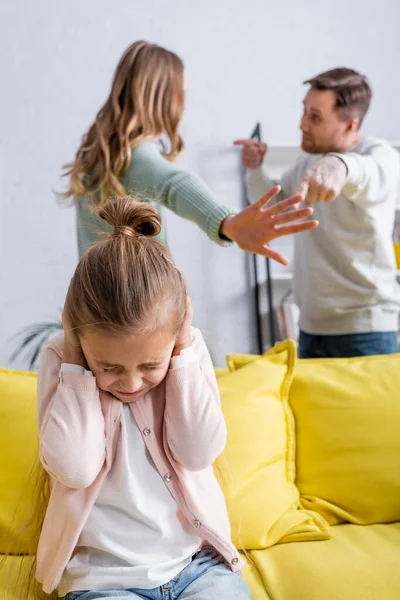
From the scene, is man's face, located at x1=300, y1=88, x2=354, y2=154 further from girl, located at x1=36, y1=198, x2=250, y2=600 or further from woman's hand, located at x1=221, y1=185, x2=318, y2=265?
girl, located at x1=36, y1=198, x2=250, y2=600

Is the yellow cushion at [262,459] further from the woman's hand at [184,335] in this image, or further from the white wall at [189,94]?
the white wall at [189,94]

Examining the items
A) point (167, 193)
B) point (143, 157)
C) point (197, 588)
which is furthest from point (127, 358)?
point (143, 157)

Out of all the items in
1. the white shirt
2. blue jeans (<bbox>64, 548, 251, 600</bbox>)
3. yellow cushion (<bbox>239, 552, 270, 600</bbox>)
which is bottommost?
yellow cushion (<bbox>239, 552, 270, 600</bbox>)

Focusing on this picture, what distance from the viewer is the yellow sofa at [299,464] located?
4.16ft

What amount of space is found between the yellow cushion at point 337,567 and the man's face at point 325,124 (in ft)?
3.97

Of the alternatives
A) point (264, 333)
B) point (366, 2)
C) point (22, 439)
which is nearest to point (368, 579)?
point (22, 439)

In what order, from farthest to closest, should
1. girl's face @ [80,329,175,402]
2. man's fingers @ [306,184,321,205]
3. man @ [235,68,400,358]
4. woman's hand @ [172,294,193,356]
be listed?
1. man @ [235,68,400,358]
2. man's fingers @ [306,184,321,205]
3. woman's hand @ [172,294,193,356]
4. girl's face @ [80,329,175,402]

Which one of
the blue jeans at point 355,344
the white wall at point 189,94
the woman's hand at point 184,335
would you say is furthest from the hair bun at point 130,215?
the white wall at point 189,94

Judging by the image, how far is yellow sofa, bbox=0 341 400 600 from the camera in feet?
4.16

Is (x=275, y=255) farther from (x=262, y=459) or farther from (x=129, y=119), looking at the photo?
(x=129, y=119)

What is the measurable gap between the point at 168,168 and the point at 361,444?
0.73 meters

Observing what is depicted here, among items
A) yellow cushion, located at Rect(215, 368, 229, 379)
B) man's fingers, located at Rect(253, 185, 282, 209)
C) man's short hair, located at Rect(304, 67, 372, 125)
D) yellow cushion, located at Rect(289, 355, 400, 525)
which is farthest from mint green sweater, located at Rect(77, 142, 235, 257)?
man's short hair, located at Rect(304, 67, 372, 125)

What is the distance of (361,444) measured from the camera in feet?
4.78

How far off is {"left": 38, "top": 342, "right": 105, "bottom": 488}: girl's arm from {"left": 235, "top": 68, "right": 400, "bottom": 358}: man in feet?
3.49
